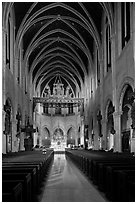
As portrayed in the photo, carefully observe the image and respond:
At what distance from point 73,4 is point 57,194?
22.4 meters

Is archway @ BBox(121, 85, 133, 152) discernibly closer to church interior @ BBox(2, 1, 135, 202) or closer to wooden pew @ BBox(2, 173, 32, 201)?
church interior @ BBox(2, 1, 135, 202)

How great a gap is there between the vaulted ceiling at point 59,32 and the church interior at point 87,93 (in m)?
0.09

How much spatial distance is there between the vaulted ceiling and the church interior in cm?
9

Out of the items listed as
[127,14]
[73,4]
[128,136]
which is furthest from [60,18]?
[128,136]

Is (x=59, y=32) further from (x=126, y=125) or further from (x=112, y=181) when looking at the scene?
(x=112, y=181)

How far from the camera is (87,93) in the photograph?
41281mm

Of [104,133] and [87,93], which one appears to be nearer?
[104,133]

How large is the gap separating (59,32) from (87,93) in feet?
31.5

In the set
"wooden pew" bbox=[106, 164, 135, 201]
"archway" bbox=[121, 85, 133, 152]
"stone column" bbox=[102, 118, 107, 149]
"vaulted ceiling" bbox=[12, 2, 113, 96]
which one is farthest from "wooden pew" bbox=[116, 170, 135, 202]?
"stone column" bbox=[102, 118, 107, 149]

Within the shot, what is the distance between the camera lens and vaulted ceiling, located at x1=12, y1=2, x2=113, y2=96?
90.5ft

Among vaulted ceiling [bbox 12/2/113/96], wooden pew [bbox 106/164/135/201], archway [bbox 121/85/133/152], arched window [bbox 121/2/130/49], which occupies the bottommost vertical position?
wooden pew [bbox 106/164/135/201]

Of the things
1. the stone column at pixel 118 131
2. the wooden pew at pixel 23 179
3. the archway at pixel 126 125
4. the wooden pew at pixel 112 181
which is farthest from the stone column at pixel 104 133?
the wooden pew at pixel 23 179

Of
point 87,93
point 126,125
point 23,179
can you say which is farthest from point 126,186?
point 87,93

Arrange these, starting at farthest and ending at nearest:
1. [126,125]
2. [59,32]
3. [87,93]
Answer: [87,93] → [59,32] → [126,125]
